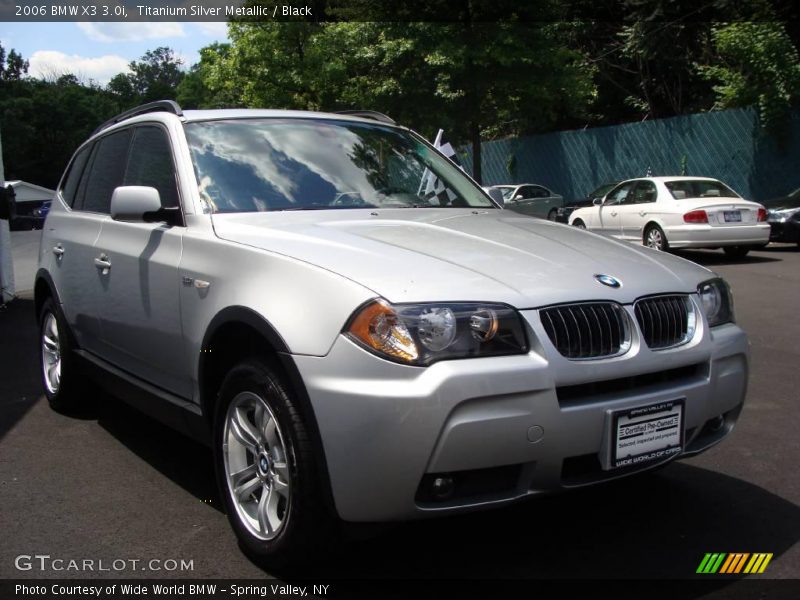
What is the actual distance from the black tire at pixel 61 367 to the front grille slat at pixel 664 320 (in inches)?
138

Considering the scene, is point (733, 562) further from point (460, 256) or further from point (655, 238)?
point (655, 238)

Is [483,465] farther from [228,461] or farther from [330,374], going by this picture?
[228,461]

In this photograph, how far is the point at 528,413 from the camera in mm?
2748

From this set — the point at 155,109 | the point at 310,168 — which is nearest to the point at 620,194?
the point at 155,109

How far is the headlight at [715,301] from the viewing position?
11.3ft

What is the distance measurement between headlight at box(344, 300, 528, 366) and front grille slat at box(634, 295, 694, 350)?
0.57 meters

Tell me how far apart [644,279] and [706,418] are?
58cm

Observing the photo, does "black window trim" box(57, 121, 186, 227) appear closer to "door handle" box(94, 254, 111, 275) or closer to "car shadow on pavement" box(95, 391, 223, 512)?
"door handle" box(94, 254, 111, 275)

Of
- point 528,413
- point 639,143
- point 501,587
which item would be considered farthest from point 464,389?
point 639,143

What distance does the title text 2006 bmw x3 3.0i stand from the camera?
2.73 metres

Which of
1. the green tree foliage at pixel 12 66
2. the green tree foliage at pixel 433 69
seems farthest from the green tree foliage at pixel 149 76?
the green tree foliage at pixel 433 69

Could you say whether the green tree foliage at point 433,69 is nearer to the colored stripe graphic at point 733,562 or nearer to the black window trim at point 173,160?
the black window trim at point 173,160

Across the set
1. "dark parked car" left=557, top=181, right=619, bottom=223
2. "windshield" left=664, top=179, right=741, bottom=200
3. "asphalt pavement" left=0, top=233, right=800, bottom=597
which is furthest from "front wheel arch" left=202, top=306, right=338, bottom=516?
"dark parked car" left=557, top=181, right=619, bottom=223

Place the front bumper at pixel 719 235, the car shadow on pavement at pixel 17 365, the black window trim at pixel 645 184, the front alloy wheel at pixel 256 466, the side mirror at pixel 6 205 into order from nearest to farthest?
the front alloy wheel at pixel 256 466 → the car shadow on pavement at pixel 17 365 → the side mirror at pixel 6 205 → the front bumper at pixel 719 235 → the black window trim at pixel 645 184
